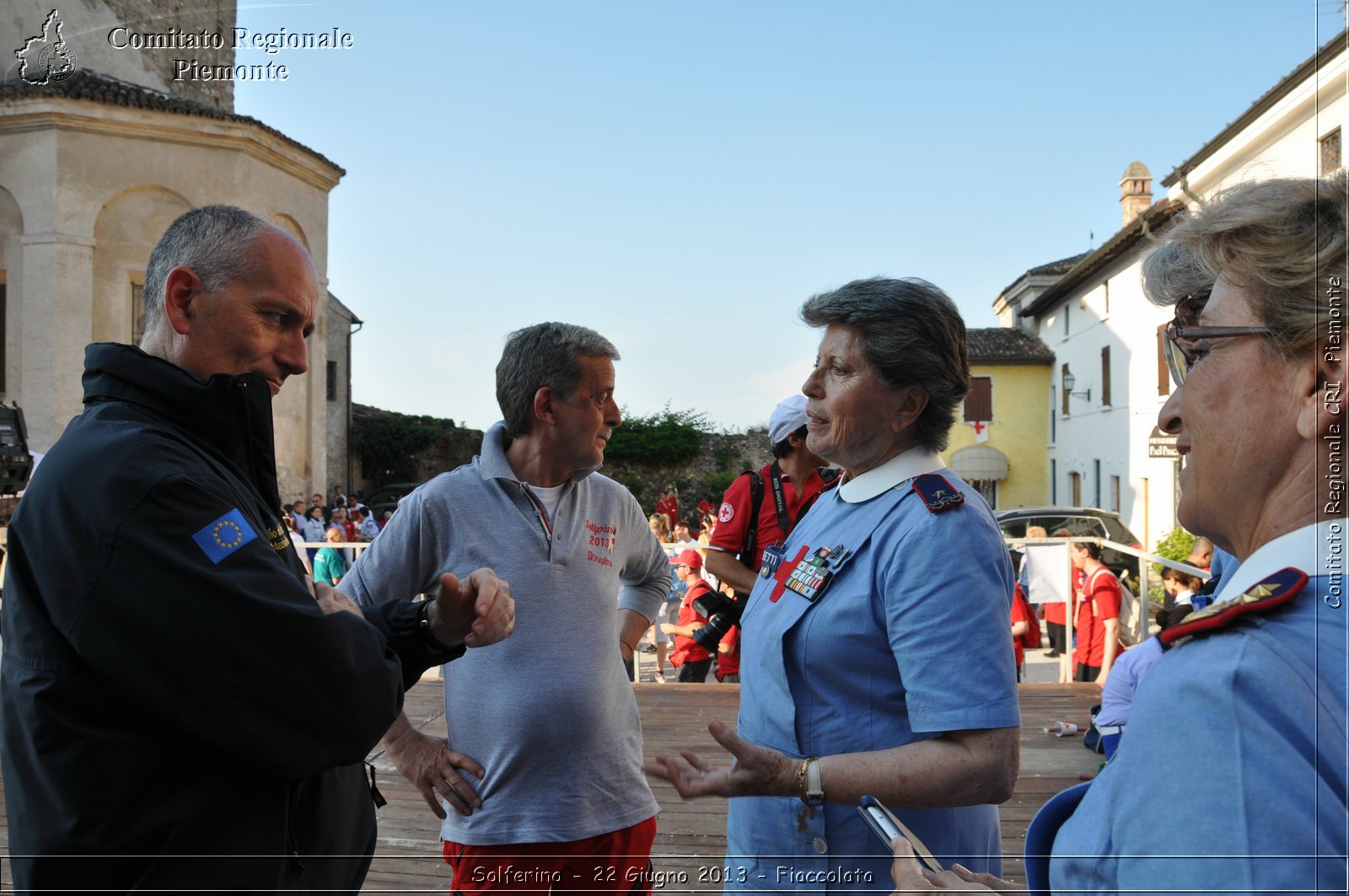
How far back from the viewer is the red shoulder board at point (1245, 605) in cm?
84

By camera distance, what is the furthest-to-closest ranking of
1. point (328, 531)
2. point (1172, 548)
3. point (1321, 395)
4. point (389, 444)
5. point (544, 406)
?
1. point (389, 444)
2. point (1172, 548)
3. point (328, 531)
4. point (544, 406)
5. point (1321, 395)

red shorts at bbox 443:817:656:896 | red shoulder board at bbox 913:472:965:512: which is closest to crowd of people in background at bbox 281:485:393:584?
red shorts at bbox 443:817:656:896

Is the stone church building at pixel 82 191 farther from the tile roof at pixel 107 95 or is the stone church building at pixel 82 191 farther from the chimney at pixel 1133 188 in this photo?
the chimney at pixel 1133 188

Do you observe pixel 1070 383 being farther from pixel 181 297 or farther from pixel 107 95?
pixel 181 297

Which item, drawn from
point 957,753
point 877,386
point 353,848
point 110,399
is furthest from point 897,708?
point 110,399

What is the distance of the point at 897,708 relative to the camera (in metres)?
1.65

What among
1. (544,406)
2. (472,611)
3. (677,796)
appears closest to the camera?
(472,611)

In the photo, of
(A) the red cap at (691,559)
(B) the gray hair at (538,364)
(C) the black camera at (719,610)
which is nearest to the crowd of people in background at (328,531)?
(A) the red cap at (691,559)

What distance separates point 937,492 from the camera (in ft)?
5.53

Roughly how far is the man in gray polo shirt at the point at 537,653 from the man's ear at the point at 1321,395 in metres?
1.81

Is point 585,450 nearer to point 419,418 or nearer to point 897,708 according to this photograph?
point 897,708

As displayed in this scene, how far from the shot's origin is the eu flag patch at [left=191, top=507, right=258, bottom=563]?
51.1 inches

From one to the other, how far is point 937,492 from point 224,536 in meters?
1.24

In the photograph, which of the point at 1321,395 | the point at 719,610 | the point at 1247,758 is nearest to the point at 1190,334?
the point at 1321,395
